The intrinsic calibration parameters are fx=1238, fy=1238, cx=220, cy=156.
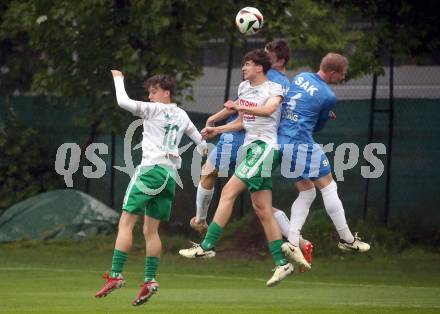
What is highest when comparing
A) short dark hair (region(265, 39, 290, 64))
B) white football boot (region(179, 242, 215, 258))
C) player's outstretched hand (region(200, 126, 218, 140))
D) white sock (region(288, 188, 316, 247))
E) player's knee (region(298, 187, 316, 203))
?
short dark hair (region(265, 39, 290, 64))

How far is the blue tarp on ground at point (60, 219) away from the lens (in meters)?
23.3

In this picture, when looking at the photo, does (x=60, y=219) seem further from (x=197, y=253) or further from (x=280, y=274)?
(x=280, y=274)

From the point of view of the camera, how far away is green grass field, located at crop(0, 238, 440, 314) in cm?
1428

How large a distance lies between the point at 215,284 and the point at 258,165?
4.71 meters

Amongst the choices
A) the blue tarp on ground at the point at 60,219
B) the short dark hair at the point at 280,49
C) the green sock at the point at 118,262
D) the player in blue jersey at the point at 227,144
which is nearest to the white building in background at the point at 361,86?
the blue tarp on ground at the point at 60,219

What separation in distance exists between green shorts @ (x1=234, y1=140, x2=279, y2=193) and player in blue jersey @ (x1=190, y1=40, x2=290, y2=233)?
0.54 metres

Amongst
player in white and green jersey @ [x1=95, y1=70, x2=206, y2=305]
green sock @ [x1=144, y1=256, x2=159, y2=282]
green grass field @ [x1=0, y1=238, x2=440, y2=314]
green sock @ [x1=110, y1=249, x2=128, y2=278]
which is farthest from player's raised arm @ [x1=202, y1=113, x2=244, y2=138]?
green grass field @ [x1=0, y1=238, x2=440, y2=314]

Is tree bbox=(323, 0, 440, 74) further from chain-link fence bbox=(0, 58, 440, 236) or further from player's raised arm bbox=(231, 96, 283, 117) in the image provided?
player's raised arm bbox=(231, 96, 283, 117)

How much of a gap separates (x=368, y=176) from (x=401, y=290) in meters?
5.85

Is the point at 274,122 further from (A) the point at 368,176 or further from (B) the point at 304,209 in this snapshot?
(A) the point at 368,176

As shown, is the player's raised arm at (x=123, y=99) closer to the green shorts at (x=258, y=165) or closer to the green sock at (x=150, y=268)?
the green shorts at (x=258, y=165)

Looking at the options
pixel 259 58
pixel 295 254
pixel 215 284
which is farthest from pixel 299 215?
pixel 215 284

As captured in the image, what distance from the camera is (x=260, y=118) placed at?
13461 mm

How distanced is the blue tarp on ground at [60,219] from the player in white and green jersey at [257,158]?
10.0 metres
